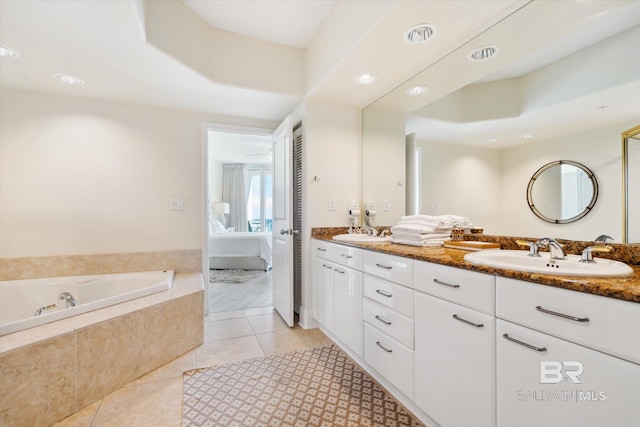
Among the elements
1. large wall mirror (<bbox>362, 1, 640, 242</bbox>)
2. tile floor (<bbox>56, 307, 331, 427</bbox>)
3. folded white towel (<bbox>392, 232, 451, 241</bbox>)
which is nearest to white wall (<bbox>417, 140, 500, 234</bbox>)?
large wall mirror (<bbox>362, 1, 640, 242</bbox>)

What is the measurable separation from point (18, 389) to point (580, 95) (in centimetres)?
303

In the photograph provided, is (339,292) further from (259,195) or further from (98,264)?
(259,195)

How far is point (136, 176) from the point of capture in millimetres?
2857

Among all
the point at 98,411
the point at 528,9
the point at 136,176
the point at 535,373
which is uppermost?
the point at 528,9

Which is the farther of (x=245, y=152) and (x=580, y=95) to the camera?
(x=245, y=152)

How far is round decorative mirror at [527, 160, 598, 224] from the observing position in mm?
1310

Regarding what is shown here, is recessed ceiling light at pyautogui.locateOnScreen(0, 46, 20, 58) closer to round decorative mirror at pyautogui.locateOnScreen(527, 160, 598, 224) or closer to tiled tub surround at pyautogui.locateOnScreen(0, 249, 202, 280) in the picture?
tiled tub surround at pyautogui.locateOnScreen(0, 249, 202, 280)

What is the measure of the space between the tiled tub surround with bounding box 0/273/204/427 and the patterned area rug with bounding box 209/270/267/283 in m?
2.29

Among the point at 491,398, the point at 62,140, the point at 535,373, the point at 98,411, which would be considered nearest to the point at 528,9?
the point at 535,373

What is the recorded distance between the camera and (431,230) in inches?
75.3

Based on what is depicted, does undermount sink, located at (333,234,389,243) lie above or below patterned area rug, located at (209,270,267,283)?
above

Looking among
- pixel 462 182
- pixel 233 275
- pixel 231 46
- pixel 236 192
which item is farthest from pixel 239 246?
pixel 462 182

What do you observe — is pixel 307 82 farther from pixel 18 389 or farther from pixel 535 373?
pixel 18 389

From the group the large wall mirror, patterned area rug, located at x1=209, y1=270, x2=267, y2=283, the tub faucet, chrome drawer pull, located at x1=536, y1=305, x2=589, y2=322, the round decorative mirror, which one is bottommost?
patterned area rug, located at x1=209, y1=270, x2=267, y2=283
